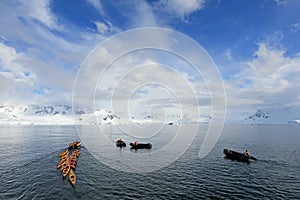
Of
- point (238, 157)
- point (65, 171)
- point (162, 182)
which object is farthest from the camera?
point (238, 157)

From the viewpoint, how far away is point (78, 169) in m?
54.5

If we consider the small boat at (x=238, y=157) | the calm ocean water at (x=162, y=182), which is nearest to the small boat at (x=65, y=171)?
the calm ocean water at (x=162, y=182)

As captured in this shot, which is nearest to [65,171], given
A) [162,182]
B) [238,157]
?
[162,182]

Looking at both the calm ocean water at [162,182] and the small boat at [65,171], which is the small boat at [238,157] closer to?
the calm ocean water at [162,182]

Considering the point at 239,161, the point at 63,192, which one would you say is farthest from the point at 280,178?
the point at 63,192

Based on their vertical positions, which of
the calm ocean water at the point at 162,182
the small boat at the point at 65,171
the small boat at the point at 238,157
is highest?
the small boat at the point at 238,157

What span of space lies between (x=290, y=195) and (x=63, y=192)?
4435cm

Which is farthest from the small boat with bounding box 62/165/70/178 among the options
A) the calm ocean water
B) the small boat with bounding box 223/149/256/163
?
the small boat with bounding box 223/149/256/163

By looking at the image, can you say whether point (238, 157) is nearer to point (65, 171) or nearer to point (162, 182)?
point (162, 182)

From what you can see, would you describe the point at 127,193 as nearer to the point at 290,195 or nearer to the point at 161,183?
the point at 161,183

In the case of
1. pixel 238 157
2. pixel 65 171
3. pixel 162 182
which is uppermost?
pixel 238 157

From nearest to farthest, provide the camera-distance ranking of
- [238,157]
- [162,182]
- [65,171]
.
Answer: [162,182], [65,171], [238,157]

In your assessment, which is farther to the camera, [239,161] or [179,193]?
[239,161]

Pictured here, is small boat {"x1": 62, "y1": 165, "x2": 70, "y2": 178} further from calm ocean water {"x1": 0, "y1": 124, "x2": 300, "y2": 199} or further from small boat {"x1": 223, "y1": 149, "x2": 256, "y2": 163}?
small boat {"x1": 223, "y1": 149, "x2": 256, "y2": 163}
